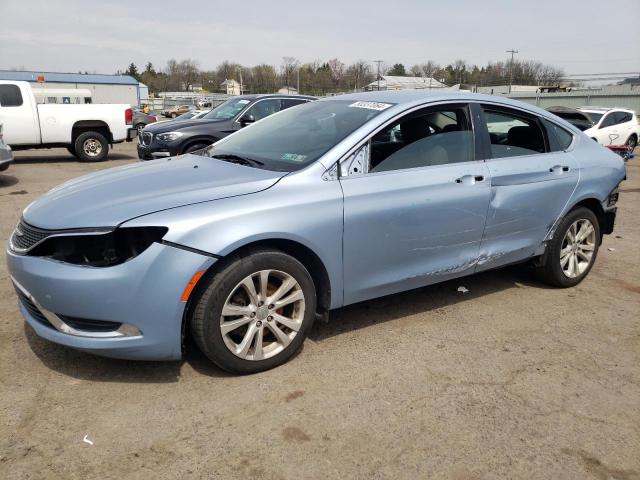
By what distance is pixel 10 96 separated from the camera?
40.4 feet

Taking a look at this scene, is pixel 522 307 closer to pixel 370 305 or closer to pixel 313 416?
pixel 370 305

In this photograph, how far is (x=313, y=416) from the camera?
2680mm

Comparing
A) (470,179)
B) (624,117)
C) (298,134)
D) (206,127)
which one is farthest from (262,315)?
(624,117)

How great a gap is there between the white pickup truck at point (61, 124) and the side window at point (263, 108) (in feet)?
17.7

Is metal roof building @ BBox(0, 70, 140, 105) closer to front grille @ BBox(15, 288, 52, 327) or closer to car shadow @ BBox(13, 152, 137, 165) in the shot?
car shadow @ BBox(13, 152, 137, 165)

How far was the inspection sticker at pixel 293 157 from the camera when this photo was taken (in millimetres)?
3334

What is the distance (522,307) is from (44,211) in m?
3.51

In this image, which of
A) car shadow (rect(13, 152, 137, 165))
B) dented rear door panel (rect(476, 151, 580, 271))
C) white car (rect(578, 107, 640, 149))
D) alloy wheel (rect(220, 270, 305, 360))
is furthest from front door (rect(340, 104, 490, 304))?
car shadow (rect(13, 152, 137, 165))

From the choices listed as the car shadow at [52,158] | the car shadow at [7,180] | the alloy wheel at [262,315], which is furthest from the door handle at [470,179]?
the car shadow at [52,158]

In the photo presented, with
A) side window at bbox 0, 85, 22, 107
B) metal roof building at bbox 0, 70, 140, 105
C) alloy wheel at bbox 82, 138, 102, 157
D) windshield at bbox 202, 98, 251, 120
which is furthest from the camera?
metal roof building at bbox 0, 70, 140, 105

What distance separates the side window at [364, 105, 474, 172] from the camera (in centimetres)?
345

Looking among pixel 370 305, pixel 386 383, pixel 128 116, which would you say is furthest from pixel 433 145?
pixel 128 116

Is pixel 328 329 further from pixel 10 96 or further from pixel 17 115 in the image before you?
pixel 10 96

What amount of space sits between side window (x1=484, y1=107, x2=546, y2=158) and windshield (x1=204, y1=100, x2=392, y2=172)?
0.93m
